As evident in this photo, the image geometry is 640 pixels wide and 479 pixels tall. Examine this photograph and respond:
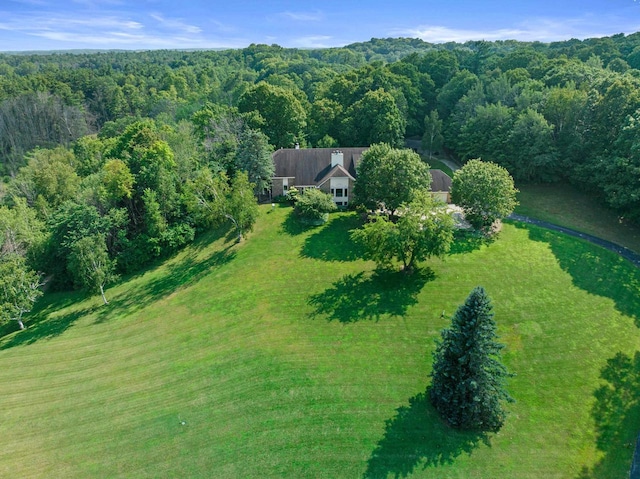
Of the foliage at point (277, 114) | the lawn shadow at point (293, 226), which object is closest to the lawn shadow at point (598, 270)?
the lawn shadow at point (293, 226)

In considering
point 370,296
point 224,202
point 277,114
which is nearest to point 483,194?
point 370,296

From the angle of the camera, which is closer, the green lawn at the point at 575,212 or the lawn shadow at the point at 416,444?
the lawn shadow at the point at 416,444

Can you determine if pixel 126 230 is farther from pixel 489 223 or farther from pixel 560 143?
pixel 560 143

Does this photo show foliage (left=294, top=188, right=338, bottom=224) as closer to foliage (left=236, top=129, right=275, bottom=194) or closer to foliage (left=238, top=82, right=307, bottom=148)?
foliage (left=236, top=129, right=275, bottom=194)

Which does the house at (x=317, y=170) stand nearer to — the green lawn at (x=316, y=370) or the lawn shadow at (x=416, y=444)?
the green lawn at (x=316, y=370)

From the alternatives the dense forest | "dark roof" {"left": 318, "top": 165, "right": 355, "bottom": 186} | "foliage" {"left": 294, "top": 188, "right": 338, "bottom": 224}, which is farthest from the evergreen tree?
"dark roof" {"left": 318, "top": 165, "right": 355, "bottom": 186}

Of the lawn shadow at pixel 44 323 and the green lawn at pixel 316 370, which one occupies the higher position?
the green lawn at pixel 316 370
